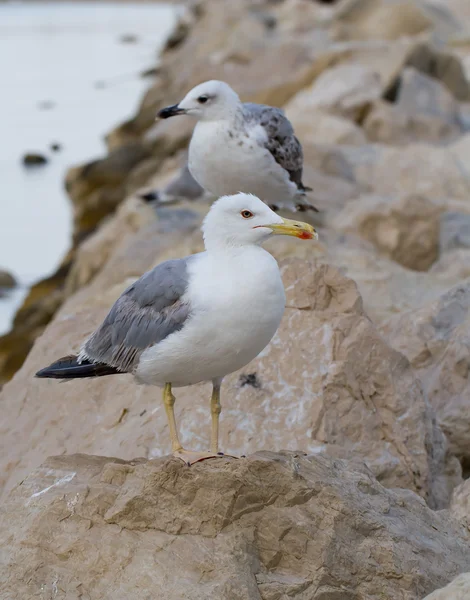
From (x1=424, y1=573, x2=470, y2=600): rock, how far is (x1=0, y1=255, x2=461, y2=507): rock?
126 cm

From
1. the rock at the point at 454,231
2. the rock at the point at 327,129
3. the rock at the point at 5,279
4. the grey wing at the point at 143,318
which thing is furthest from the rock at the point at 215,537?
the rock at the point at 5,279

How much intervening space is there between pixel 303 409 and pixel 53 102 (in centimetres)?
2320

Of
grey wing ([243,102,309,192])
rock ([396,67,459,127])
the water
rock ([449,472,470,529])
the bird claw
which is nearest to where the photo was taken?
the bird claw

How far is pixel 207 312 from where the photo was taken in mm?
3582

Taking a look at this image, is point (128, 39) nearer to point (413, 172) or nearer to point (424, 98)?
point (424, 98)

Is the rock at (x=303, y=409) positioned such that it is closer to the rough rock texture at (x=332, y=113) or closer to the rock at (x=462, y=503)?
the rock at (x=462, y=503)

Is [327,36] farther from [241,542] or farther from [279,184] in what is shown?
[241,542]

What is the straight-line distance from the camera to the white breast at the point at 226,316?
3555 mm

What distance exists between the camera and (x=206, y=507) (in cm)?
360

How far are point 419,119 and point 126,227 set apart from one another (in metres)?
4.54

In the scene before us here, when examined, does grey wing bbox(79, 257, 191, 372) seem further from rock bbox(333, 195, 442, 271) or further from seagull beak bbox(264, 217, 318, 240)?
rock bbox(333, 195, 442, 271)

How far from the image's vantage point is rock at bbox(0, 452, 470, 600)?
347 cm

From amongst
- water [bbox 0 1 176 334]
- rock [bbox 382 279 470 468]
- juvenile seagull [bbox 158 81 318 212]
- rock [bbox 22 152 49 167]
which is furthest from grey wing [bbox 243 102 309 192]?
rock [bbox 22 152 49 167]

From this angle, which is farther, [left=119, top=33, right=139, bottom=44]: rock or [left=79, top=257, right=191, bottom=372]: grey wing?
[left=119, top=33, right=139, bottom=44]: rock
